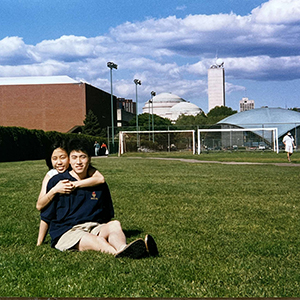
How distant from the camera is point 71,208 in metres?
5.29

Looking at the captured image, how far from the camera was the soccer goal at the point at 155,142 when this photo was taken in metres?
46.4

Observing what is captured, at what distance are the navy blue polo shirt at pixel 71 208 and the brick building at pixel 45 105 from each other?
218 feet

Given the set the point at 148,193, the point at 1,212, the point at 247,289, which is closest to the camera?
the point at 247,289

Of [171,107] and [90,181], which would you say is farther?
[171,107]

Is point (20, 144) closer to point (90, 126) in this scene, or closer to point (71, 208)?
point (71, 208)

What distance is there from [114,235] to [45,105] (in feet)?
226

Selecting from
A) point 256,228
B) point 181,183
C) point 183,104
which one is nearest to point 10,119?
point 181,183

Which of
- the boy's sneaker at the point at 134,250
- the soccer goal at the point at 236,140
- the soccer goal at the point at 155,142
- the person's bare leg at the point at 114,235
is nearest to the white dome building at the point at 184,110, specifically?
the soccer goal at the point at 236,140

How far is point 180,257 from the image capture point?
15.7ft

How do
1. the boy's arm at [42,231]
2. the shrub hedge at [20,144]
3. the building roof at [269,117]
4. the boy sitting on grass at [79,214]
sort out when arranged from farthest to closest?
1. the building roof at [269,117]
2. the shrub hedge at [20,144]
3. the boy's arm at [42,231]
4. the boy sitting on grass at [79,214]

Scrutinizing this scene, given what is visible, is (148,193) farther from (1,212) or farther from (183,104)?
(183,104)

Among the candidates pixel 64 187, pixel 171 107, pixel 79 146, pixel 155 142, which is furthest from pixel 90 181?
pixel 171 107

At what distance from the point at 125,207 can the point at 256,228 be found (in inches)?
109

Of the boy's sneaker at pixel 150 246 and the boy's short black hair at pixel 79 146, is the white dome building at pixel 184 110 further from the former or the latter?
the boy's sneaker at pixel 150 246
